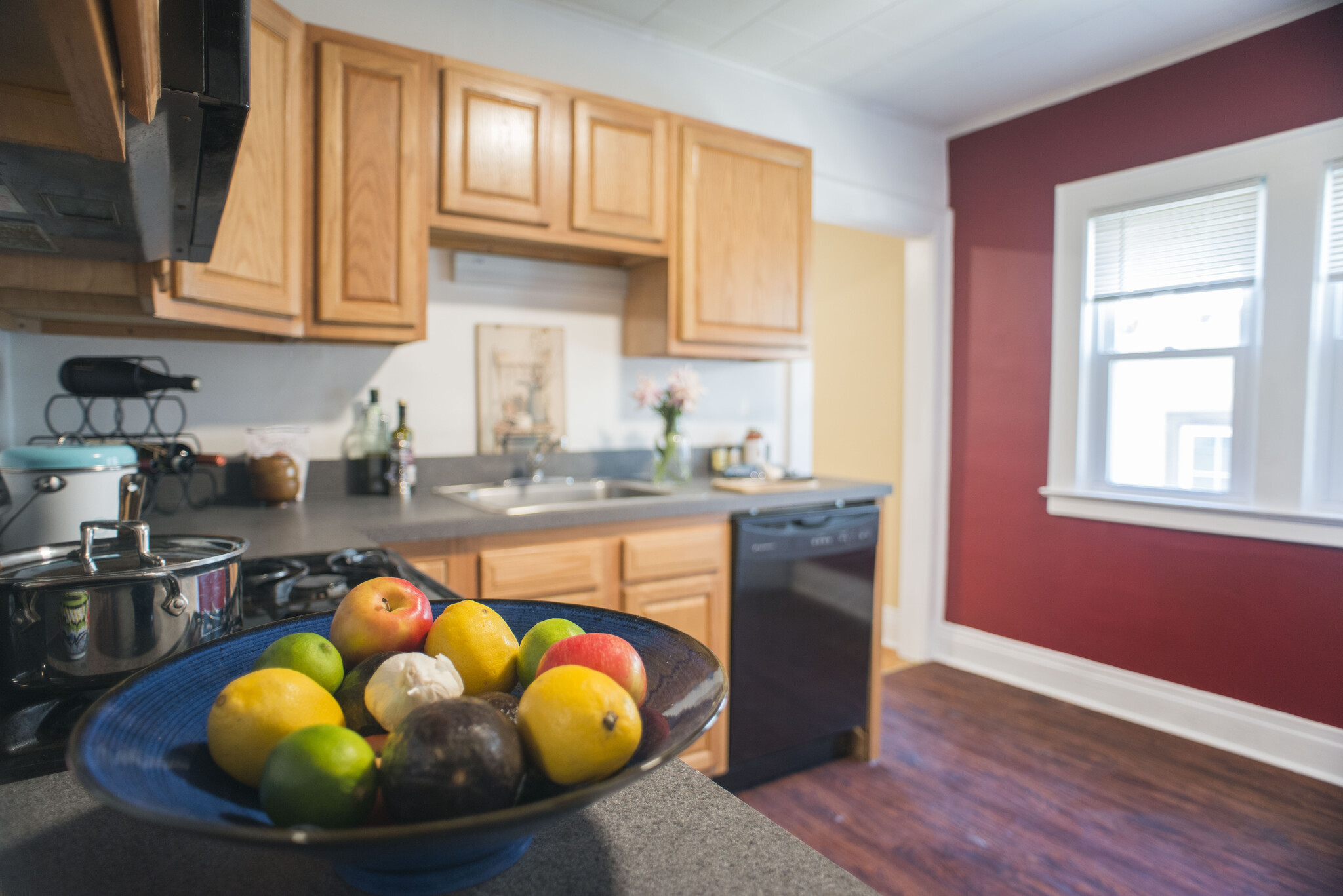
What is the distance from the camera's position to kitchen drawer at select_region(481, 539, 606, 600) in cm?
193

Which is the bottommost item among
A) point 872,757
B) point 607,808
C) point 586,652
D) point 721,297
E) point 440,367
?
point 872,757

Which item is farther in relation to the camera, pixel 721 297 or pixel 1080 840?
pixel 721 297

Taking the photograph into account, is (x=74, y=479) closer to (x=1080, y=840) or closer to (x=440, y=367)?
(x=440, y=367)

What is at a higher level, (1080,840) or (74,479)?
Answer: (74,479)

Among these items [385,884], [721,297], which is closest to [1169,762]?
[721,297]

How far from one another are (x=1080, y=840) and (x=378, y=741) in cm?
230

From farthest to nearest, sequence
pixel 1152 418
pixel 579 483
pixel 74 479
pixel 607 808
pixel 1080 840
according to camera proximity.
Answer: pixel 1152 418 < pixel 579 483 < pixel 1080 840 < pixel 74 479 < pixel 607 808

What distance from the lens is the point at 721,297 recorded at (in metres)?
2.63

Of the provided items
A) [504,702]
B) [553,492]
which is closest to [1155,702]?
[553,492]

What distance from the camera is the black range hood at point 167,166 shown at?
57 centimetres

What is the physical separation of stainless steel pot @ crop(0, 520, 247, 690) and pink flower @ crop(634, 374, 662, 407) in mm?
2027

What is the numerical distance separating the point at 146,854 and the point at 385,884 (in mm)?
194

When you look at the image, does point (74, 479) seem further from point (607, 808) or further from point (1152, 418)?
point (1152, 418)

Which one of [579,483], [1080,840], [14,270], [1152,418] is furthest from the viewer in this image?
[1152,418]
